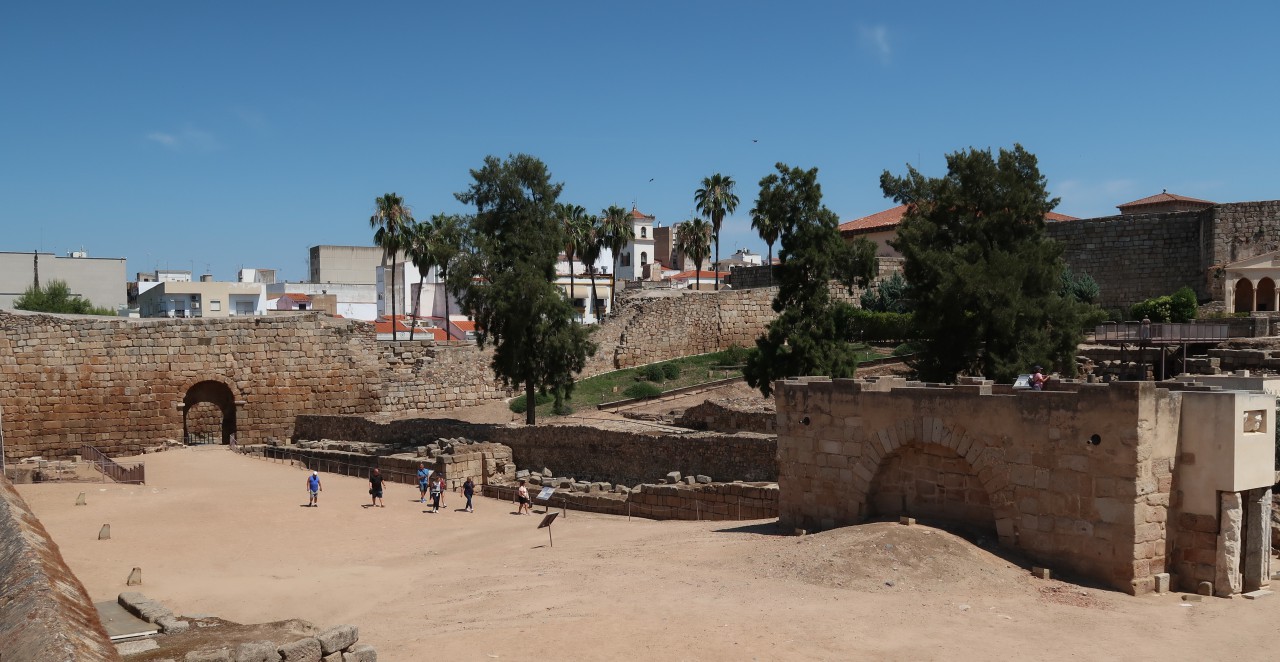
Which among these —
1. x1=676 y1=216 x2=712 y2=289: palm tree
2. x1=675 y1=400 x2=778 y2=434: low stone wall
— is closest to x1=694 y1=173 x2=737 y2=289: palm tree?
x1=676 y1=216 x2=712 y2=289: palm tree

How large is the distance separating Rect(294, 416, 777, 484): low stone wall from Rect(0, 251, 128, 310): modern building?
43.1m

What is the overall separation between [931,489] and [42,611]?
37.2 feet

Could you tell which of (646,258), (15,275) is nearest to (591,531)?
(15,275)

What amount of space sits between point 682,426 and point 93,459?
1730 centimetres

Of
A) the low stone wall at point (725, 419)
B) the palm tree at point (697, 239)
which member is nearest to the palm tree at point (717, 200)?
the palm tree at point (697, 239)

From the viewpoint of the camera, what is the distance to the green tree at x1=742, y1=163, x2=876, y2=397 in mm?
27188

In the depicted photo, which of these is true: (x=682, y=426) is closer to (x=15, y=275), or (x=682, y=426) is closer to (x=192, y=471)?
(x=192, y=471)

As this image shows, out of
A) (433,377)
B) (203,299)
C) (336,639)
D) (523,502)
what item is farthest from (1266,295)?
(203,299)

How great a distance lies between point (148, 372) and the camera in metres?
33.0

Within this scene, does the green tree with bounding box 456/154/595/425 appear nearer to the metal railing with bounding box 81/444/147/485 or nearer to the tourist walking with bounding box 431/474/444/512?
the tourist walking with bounding box 431/474/444/512

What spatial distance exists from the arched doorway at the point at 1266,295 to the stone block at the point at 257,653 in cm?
3765

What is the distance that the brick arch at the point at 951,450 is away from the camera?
549 inches

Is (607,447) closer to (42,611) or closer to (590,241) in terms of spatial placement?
(42,611)

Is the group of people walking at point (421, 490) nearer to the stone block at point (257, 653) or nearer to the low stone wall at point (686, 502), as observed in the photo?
the low stone wall at point (686, 502)
